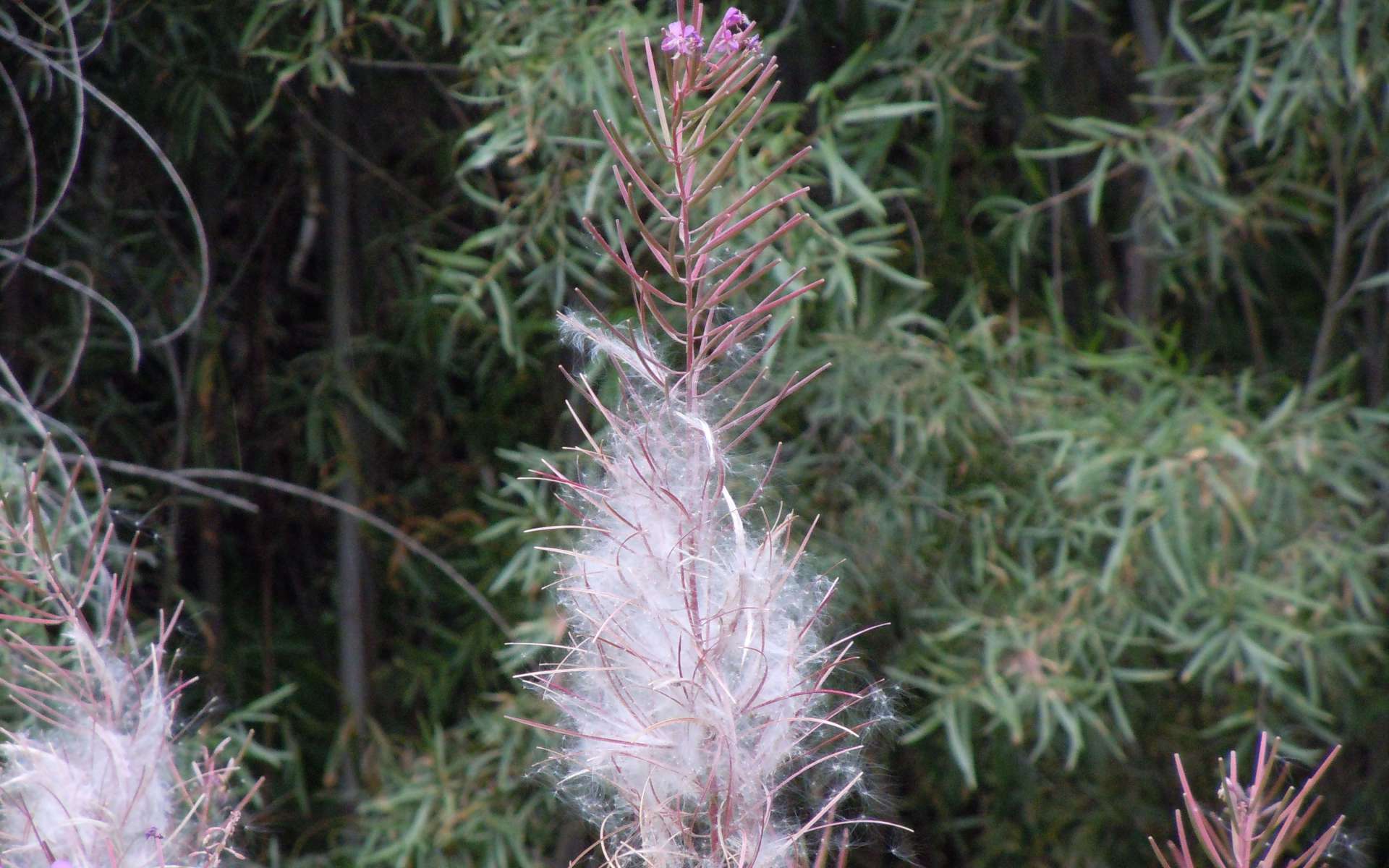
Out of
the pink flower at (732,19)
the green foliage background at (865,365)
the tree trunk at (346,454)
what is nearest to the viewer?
the pink flower at (732,19)

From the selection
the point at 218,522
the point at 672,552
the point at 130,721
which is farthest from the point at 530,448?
the point at 672,552

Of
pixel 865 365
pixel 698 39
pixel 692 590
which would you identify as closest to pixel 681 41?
pixel 698 39

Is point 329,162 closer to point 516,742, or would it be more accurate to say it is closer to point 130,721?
point 516,742

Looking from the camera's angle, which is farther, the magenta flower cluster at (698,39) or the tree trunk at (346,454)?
the tree trunk at (346,454)

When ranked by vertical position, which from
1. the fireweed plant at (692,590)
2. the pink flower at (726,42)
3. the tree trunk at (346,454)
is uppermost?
the pink flower at (726,42)

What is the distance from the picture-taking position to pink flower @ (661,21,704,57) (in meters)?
0.40

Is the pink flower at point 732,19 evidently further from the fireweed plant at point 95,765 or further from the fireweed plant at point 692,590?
Result: the fireweed plant at point 95,765

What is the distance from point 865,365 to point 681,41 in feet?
3.09

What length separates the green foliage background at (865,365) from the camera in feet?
4.15

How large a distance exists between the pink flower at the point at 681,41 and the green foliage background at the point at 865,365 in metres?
0.78

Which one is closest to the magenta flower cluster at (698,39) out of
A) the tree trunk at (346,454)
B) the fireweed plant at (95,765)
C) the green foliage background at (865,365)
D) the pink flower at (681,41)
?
the pink flower at (681,41)

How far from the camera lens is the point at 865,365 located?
1313 millimetres

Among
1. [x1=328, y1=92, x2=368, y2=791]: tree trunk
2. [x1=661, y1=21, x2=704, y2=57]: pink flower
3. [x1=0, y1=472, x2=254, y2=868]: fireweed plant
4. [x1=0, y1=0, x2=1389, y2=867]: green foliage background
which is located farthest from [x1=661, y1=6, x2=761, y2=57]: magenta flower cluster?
[x1=328, y1=92, x2=368, y2=791]: tree trunk

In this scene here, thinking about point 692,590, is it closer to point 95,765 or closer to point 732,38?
Answer: point 732,38
